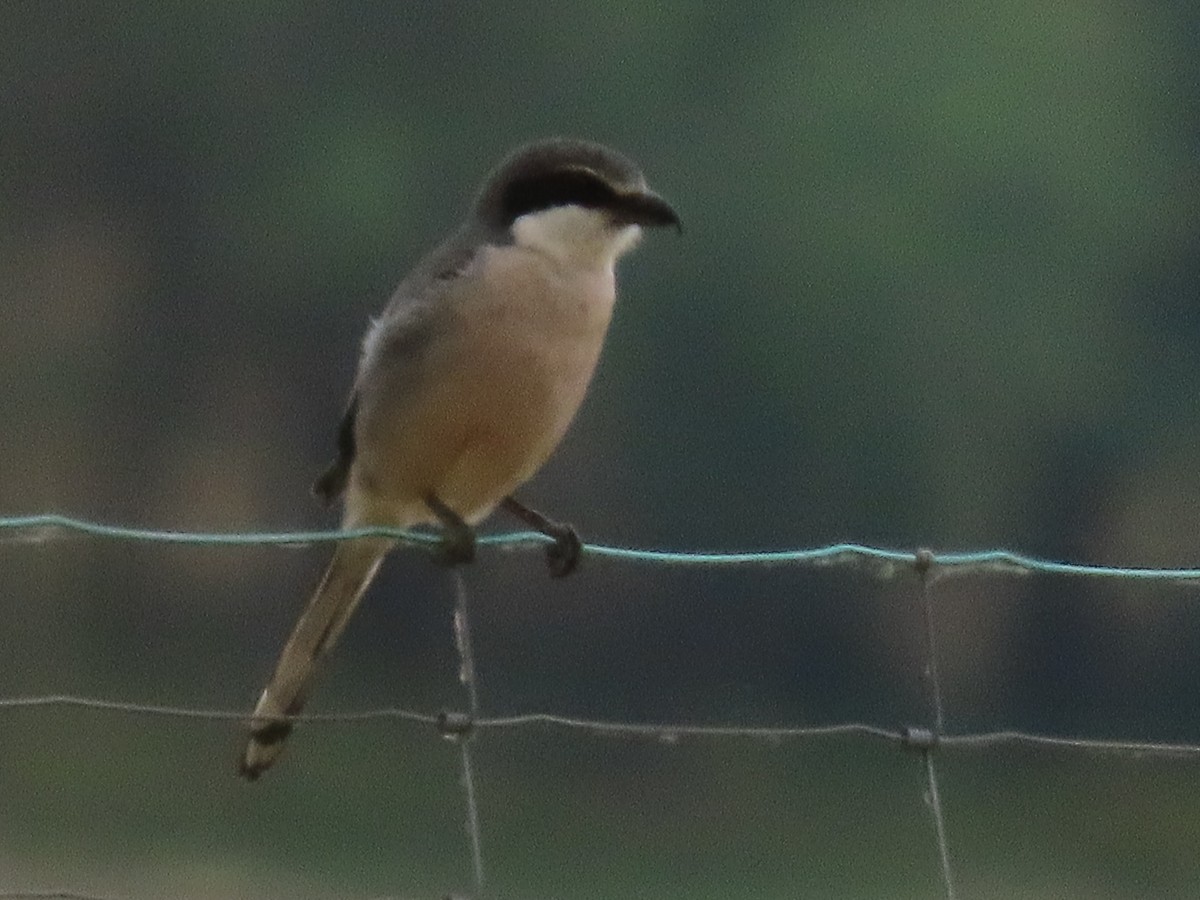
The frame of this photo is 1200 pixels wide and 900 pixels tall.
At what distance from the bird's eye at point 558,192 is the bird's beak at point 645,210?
16 millimetres

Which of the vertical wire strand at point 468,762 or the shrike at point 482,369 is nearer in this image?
the vertical wire strand at point 468,762

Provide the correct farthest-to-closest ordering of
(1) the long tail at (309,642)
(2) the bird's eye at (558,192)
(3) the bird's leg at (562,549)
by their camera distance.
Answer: (2) the bird's eye at (558,192)
(3) the bird's leg at (562,549)
(1) the long tail at (309,642)

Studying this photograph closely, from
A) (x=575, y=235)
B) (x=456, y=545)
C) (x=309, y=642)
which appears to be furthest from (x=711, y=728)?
(x=575, y=235)

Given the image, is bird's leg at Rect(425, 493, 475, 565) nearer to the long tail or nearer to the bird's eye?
the long tail

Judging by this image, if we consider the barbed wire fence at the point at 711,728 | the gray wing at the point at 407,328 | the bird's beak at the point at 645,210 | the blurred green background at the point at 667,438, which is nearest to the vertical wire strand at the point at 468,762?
the barbed wire fence at the point at 711,728

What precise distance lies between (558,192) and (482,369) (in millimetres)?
257

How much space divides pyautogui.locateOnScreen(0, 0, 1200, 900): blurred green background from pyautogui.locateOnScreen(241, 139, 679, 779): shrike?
1.97 m

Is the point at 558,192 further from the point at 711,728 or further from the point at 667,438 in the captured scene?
the point at 667,438

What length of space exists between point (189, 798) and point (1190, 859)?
228 centimetres

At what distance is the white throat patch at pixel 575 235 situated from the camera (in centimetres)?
234

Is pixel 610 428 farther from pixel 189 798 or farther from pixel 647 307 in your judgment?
pixel 189 798

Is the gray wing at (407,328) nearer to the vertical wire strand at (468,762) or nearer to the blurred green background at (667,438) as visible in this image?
the vertical wire strand at (468,762)

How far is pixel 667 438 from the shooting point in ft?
22.3

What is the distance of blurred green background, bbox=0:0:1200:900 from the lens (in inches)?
203
